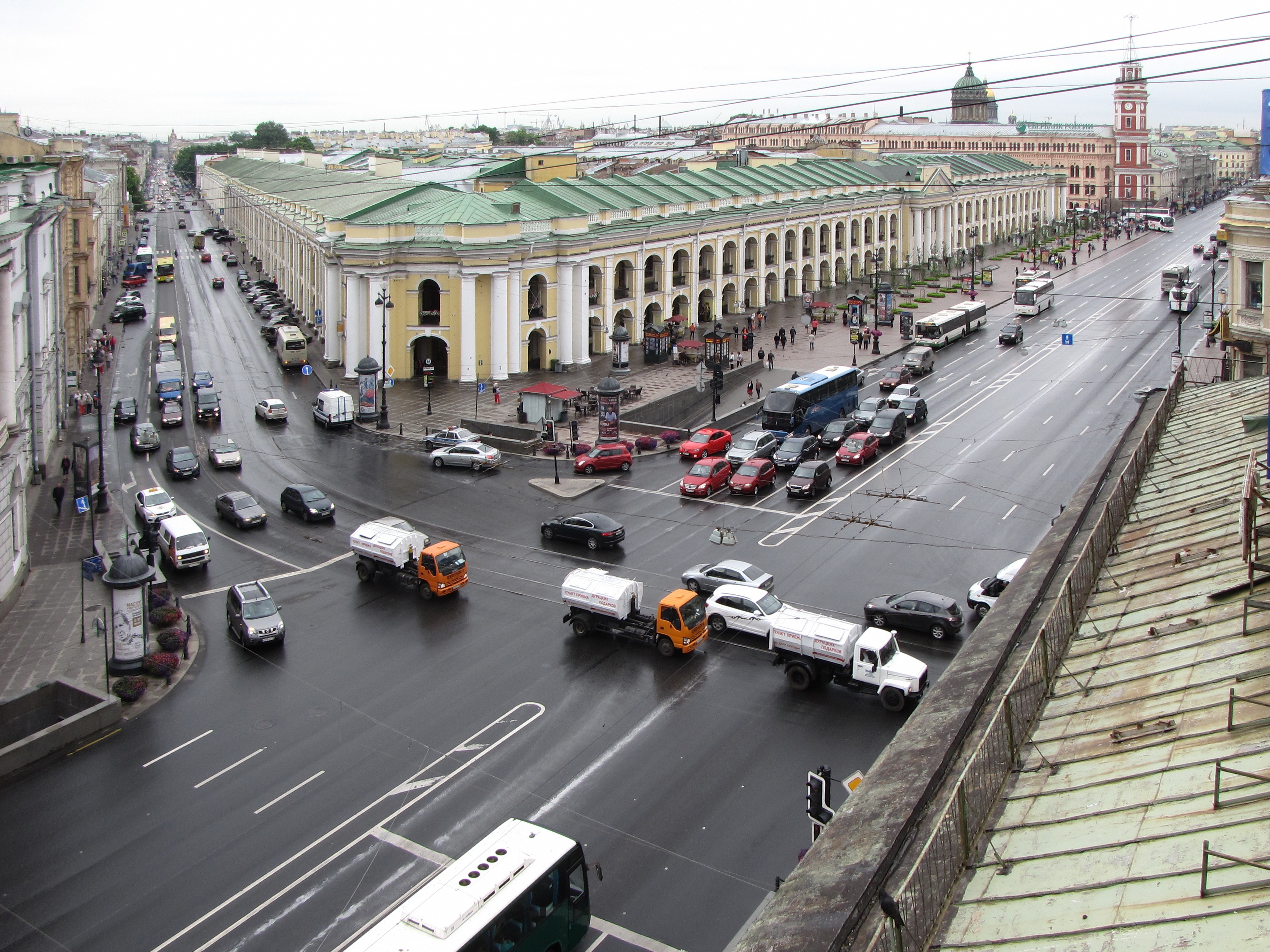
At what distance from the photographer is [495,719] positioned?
23.7 meters

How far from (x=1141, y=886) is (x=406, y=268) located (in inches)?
2244

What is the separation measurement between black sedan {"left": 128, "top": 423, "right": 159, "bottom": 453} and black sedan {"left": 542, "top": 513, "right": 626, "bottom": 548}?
22089mm

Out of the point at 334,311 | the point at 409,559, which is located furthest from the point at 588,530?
the point at 334,311

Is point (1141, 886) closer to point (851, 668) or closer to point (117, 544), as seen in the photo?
point (851, 668)

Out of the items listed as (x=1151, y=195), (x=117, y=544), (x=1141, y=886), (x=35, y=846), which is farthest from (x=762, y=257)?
(x=1151, y=195)

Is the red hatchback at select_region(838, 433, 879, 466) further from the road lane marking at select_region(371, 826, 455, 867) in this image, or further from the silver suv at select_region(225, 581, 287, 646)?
the road lane marking at select_region(371, 826, 455, 867)

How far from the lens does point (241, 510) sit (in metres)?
38.2

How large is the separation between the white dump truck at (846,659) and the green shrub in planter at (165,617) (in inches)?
632

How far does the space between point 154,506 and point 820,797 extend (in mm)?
29291

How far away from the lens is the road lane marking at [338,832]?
56.2ft

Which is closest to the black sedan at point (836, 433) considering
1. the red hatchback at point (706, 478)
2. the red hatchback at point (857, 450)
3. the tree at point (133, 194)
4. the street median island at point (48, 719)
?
the red hatchback at point (857, 450)

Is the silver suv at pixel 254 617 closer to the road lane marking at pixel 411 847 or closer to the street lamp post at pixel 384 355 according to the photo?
the road lane marking at pixel 411 847

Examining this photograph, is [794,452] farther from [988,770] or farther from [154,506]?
[988,770]

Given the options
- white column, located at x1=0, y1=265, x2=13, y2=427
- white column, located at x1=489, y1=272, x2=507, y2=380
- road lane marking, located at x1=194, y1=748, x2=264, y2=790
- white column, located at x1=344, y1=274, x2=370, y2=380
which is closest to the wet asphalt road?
road lane marking, located at x1=194, y1=748, x2=264, y2=790
